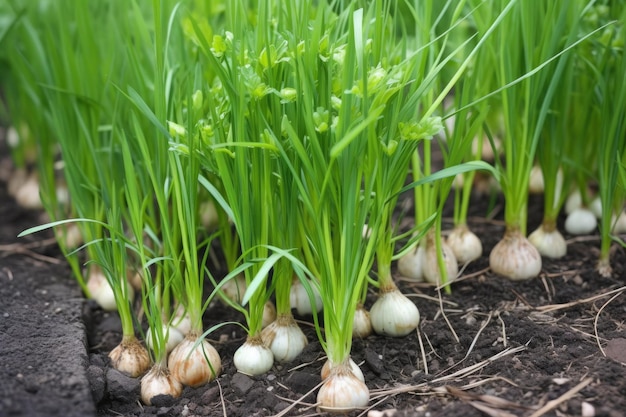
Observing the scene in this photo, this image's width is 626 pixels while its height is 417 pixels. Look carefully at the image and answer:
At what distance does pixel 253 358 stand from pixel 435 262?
1.82 ft

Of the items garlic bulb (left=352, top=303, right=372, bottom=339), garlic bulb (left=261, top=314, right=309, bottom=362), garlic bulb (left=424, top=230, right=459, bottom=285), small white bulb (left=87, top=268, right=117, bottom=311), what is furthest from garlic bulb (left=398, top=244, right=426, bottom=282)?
small white bulb (left=87, top=268, right=117, bottom=311)

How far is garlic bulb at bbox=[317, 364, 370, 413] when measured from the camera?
1455mm

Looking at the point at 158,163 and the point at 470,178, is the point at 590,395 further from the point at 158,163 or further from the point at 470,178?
the point at 158,163

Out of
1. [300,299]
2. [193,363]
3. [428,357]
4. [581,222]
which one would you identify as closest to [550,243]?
[581,222]

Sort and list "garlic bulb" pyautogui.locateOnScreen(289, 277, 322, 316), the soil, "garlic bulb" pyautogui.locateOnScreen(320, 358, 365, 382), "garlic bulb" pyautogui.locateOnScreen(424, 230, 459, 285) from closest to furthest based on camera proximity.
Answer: the soil < "garlic bulb" pyautogui.locateOnScreen(320, 358, 365, 382) < "garlic bulb" pyautogui.locateOnScreen(289, 277, 322, 316) < "garlic bulb" pyautogui.locateOnScreen(424, 230, 459, 285)

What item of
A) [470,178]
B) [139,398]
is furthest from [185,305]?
[470,178]

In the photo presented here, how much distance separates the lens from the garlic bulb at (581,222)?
2078 mm

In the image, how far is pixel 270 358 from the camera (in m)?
1.63

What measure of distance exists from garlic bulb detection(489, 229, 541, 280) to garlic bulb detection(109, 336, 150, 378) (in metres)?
0.93

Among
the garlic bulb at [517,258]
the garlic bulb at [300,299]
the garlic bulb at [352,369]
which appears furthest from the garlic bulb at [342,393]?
the garlic bulb at [517,258]

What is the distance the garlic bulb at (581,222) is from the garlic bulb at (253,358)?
3.24 feet

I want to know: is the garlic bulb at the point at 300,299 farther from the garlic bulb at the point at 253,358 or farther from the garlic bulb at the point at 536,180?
the garlic bulb at the point at 536,180

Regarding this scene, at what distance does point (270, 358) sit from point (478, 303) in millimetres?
553

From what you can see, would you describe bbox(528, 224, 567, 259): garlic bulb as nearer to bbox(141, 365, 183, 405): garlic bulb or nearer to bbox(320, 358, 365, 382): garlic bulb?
bbox(320, 358, 365, 382): garlic bulb
